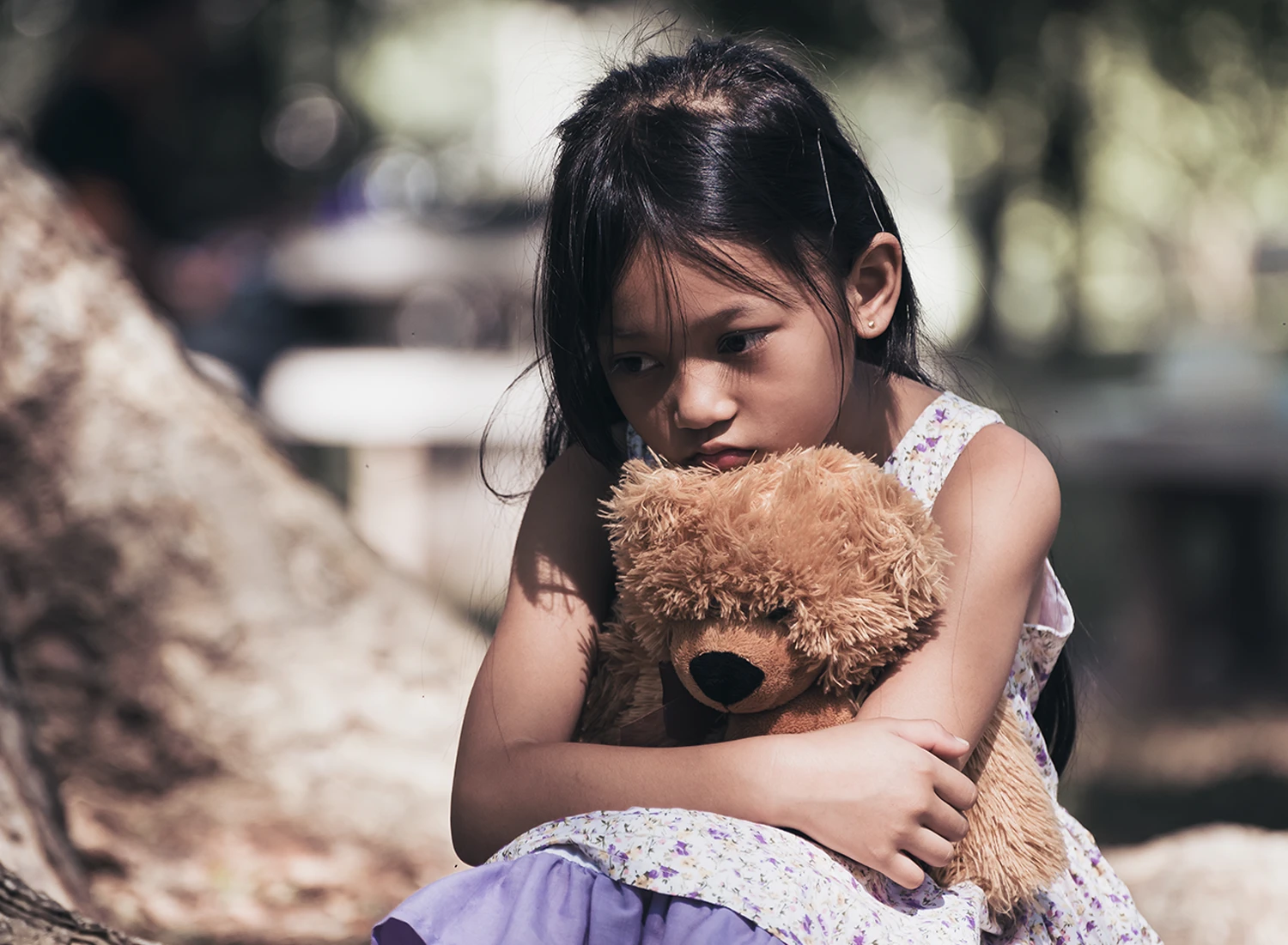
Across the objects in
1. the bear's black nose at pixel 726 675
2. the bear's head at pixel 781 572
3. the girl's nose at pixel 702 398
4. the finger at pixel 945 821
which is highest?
the girl's nose at pixel 702 398

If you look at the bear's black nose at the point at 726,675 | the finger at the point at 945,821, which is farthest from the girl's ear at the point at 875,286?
the finger at the point at 945,821

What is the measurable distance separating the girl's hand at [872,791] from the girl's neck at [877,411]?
517mm

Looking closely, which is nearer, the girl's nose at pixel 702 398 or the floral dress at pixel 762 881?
the floral dress at pixel 762 881

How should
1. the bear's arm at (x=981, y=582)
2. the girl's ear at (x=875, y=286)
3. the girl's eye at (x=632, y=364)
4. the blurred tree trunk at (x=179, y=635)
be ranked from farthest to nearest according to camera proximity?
the blurred tree trunk at (x=179, y=635) → the girl's ear at (x=875, y=286) → the girl's eye at (x=632, y=364) → the bear's arm at (x=981, y=582)

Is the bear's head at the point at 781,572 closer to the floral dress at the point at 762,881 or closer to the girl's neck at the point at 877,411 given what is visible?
the floral dress at the point at 762,881

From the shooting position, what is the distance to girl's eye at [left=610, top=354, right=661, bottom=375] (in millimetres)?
1931

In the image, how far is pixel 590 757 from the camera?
185cm

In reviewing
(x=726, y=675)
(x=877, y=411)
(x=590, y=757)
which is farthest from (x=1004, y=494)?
(x=590, y=757)

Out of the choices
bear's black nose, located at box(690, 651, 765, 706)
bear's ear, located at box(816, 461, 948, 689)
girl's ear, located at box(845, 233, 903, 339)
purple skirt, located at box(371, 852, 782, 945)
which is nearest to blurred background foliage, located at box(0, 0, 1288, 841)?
girl's ear, located at box(845, 233, 903, 339)

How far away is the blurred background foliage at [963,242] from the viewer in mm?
4969

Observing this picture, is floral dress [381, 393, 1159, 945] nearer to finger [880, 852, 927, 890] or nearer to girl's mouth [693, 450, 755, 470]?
finger [880, 852, 927, 890]

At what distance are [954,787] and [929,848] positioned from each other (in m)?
0.08

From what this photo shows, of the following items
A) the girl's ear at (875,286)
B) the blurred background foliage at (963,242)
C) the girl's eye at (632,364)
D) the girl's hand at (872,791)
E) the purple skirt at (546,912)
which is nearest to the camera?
the purple skirt at (546,912)

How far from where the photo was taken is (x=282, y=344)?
33.6 feet
